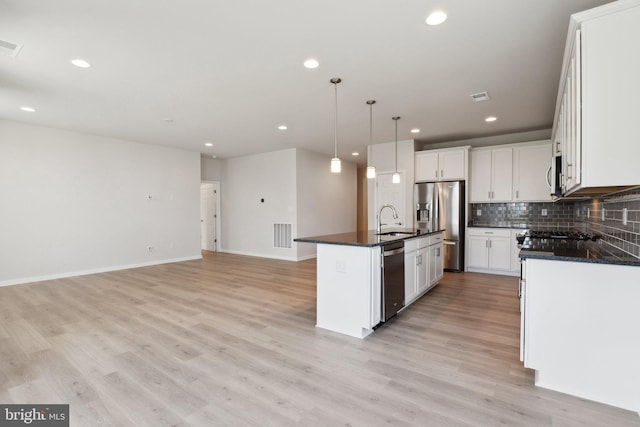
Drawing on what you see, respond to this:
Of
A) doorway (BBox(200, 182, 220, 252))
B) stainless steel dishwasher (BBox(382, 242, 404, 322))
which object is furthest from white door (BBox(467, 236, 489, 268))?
doorway (BBox(200, 182, 220, 252))

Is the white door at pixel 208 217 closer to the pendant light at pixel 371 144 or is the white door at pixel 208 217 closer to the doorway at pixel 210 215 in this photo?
the doorway at pixel 210 215

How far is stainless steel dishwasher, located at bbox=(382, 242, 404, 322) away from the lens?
305 cm

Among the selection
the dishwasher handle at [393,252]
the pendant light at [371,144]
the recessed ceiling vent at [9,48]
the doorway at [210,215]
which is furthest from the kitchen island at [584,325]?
the doorway at [210,215]

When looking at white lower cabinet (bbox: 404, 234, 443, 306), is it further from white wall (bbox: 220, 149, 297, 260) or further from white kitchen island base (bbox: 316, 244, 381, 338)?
white wall (bbox: 220, 149, 297, 260)

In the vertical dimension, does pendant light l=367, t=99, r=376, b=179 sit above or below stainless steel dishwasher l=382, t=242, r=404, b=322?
above

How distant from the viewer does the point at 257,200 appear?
26.6ft

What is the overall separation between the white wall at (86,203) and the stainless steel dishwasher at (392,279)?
5813 millimetres

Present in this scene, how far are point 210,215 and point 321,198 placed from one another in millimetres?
3597

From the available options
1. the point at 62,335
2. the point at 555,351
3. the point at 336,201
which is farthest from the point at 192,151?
the point at 555,351

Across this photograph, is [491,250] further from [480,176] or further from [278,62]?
[278,62]

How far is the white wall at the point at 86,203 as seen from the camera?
5.10 meters

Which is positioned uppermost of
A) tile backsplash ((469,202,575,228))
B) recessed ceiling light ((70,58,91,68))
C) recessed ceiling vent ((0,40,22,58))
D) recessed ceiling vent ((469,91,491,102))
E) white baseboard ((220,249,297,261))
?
recessed ceiling light ((70,58,91,68))

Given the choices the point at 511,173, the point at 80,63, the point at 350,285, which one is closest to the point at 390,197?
the point at 511,173

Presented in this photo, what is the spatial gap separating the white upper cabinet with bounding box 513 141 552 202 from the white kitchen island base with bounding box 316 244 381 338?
4.11 metres
